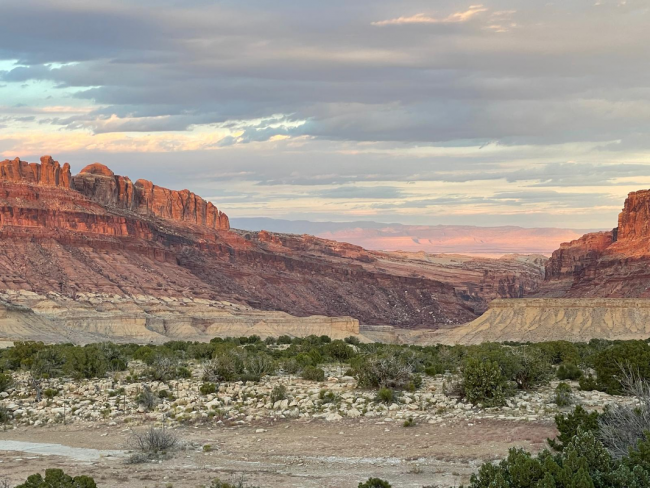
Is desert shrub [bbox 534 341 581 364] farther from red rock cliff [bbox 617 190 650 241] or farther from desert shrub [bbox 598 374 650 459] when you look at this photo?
red rock cliff [bbox 617 190 650 241]

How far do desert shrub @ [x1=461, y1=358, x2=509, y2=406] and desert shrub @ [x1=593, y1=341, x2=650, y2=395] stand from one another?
3.11 m

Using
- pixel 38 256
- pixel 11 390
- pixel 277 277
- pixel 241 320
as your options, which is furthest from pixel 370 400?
pixel 277 277

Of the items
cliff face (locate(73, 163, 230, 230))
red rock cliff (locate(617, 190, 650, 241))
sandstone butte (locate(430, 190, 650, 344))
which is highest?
cliff face (locate(73, 163, 230, 230))

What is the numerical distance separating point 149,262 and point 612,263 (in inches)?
3229

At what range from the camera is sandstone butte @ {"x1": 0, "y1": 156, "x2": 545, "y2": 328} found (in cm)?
13900

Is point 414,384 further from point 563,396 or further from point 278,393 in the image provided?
point 563,396

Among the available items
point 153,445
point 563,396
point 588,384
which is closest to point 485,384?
point 563,396

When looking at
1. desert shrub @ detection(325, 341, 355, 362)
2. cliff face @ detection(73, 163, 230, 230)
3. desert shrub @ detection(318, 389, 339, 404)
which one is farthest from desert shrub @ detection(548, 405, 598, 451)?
cliff face @ detection(73, 163, 230, 230)

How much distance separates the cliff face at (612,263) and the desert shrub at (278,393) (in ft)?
401

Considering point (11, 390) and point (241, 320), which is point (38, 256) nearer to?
point (241, 320)

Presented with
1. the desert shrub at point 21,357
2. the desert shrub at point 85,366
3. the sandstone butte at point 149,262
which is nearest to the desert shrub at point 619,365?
the desert shrub at point 85,366

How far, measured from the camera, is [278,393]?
27.7m

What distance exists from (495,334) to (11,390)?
8428cm

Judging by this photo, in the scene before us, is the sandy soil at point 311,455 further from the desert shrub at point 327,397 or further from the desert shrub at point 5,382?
the desert shrub at point 5,382
